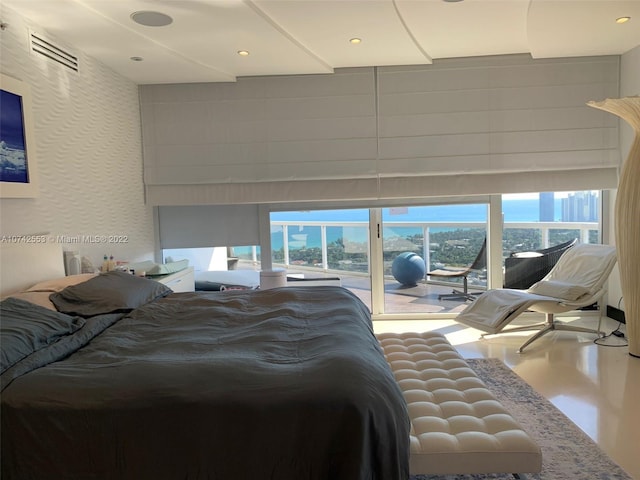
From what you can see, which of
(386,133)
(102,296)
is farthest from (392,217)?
(102,296)

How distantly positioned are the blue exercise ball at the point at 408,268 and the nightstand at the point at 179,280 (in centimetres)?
213

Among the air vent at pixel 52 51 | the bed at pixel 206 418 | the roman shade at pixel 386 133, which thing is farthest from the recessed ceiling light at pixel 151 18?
the bed at pixel 206 418

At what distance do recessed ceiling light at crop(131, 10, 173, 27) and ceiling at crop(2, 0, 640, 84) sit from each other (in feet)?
0.16

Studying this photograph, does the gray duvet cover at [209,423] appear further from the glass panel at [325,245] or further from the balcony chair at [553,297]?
the glass panel at [325,245]

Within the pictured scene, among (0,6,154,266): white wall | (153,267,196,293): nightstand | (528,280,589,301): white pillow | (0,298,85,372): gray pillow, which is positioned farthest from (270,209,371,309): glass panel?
(0,298,85,372): gray pillow

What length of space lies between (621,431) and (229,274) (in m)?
3.78

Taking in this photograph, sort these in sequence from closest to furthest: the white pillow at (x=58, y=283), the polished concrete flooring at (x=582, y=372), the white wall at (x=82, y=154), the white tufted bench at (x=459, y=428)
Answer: the white tufted bench at (x=459, y=428), the polished concrete flooring at (x=582, y=372), the white pillow at (x=58, y=283), the white wall at (x=82, y=154)

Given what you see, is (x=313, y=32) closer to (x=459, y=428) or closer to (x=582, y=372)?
(x=459, y=428)

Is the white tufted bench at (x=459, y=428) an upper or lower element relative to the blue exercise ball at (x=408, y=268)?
lower

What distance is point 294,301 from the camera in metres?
3.02

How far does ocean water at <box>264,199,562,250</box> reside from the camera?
197 inches

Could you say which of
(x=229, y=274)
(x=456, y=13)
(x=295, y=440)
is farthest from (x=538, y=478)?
(x=229, y=274)

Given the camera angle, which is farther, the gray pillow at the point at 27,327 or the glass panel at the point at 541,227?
the glass panel at the point at 541,227

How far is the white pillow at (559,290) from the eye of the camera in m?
4.04
